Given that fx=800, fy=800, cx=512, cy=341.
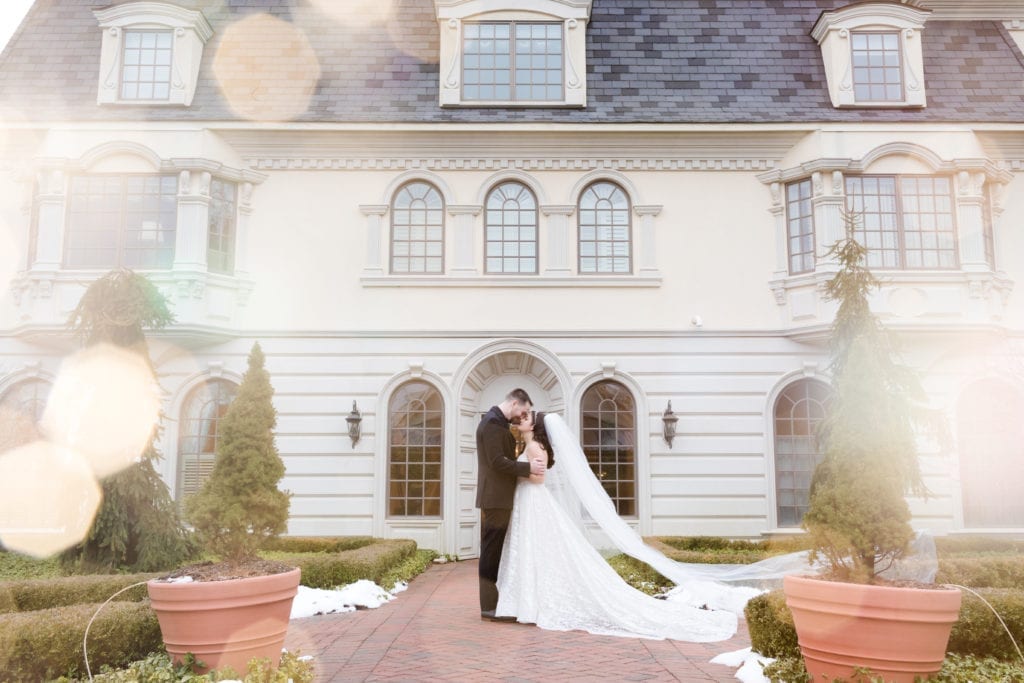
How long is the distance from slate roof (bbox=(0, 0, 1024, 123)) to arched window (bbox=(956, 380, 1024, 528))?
206 inches

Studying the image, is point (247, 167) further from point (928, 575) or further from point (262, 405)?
point (928, 575)

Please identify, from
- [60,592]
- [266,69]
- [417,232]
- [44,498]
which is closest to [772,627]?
[60,592]

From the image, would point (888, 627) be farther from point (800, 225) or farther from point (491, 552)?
point (800, 225)

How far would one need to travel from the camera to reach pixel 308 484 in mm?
14586

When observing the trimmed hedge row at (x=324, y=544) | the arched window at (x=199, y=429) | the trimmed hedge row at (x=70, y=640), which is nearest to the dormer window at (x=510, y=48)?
the arched window at (x=199, y=429)

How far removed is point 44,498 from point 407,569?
5.08 metres

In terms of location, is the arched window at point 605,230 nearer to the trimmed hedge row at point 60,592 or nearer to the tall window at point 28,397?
the trimmed hedge row at point 60,592

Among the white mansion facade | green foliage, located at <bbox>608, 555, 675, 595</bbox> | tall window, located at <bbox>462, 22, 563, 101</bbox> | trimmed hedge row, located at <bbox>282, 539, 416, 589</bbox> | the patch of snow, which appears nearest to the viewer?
the patch of snow

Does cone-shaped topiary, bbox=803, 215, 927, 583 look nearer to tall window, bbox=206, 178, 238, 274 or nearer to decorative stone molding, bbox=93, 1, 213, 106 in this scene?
tall window, bbox=206, 178, 238, 274

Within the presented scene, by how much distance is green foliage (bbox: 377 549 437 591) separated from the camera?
1081 centimetres

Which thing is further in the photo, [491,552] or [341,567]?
[341,567]

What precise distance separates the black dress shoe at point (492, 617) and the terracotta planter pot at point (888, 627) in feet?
12.3

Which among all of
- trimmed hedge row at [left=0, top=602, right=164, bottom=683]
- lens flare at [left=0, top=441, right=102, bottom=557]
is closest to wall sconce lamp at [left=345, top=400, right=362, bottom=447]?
lens flare at [left=0, top=441, right=102, bottom=557]

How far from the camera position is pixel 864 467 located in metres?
5.31
